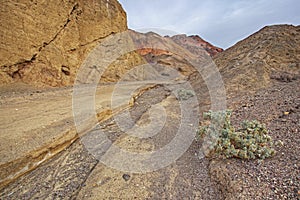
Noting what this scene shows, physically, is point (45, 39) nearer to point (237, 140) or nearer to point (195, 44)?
point (237, 140)

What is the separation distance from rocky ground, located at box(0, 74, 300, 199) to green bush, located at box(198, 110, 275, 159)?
0.08 m

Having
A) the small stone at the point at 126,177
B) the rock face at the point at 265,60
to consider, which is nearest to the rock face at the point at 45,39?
the small stone at the point at 126,177

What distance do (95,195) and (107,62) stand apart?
903 centimetres

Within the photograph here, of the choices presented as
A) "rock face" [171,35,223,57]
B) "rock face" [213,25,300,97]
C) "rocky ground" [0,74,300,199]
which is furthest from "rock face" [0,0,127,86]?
"rock face" [171,35,223,57]

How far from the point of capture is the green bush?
5.81 ft

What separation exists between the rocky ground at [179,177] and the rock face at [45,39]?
5.31 metres

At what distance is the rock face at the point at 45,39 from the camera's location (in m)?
5.78

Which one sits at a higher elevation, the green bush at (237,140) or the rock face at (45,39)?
the rock face at (45,39)

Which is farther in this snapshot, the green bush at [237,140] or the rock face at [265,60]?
the rock face at [265,60]

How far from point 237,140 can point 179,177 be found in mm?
772

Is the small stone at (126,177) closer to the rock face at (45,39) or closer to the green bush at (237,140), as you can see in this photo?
the green bush at (237,140)

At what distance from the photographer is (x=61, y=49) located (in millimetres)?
7270

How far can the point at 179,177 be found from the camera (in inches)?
70.9

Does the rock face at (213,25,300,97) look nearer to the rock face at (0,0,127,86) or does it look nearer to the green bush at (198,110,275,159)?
the green bush at (198,110,275,159)
